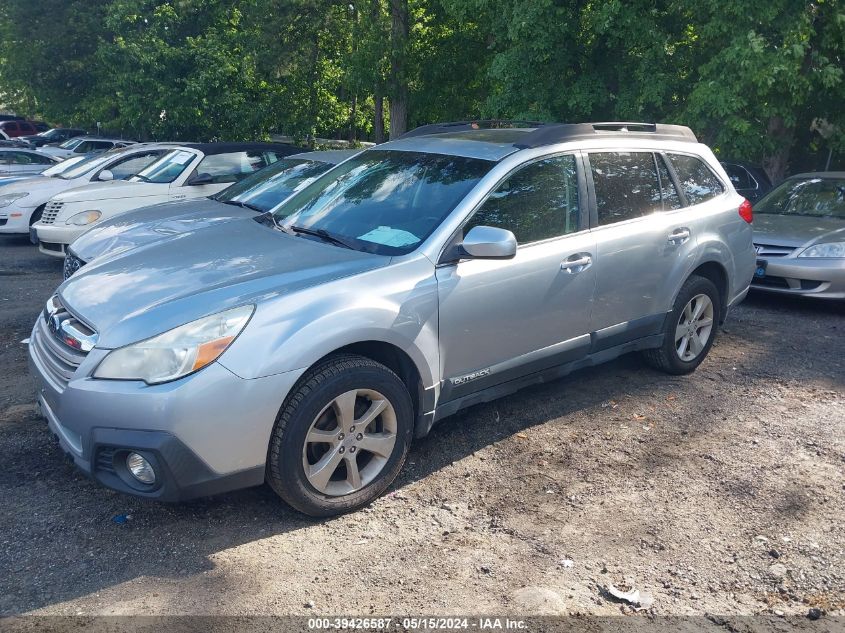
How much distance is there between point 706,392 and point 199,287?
12.3 ft

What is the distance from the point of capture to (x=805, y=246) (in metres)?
8.16

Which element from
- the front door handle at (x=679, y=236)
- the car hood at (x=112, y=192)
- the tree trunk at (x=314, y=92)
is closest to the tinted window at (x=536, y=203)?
the front door handle at (x=679, y=236)

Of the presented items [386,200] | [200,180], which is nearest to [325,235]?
[386,200]

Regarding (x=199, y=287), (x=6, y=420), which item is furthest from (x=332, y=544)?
(x=6, y=420)

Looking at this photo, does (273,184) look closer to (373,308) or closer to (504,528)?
(373,308)

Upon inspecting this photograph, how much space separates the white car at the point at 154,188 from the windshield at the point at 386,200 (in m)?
5.18

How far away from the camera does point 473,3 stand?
1320 centimetres

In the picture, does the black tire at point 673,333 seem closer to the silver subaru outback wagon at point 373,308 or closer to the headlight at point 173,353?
the silver subaru outback wagon at point 373,308

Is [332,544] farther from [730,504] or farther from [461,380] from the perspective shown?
[730,504]

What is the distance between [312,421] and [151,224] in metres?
4.12

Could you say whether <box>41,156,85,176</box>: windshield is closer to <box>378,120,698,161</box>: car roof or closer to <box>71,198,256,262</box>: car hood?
<box>71,198,256,262</box>: car hood

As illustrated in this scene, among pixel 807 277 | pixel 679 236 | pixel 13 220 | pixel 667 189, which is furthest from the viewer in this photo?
pixel 13 220

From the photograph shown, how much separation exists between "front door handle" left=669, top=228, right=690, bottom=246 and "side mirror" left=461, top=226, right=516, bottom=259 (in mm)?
1877

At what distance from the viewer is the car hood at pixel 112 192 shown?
9.69 meters
